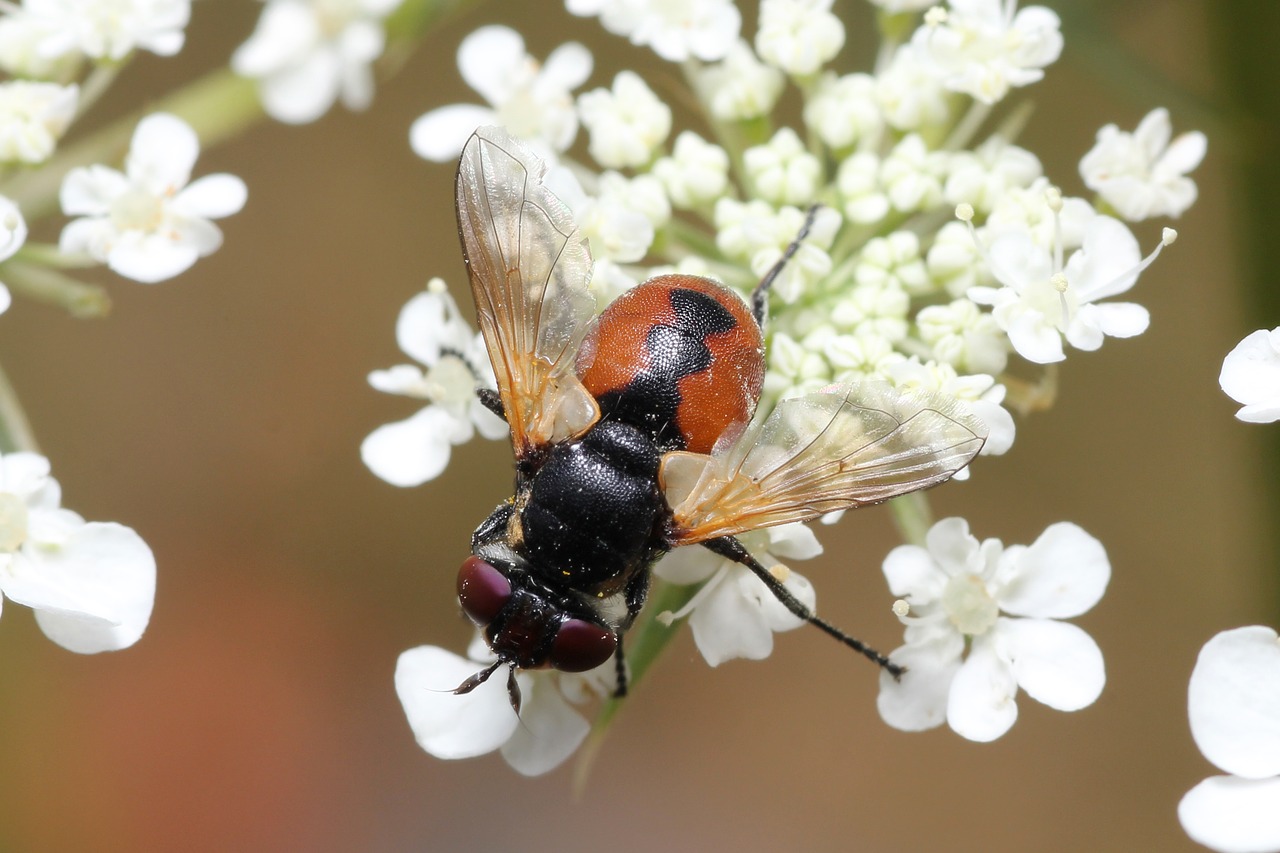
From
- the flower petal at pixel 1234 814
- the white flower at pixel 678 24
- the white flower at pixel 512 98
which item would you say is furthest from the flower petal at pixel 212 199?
the flower petal at pixel 1234 814

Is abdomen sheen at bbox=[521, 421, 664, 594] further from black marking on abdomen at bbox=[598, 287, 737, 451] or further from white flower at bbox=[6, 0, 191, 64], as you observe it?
white flower at bbox=[6, 0, 191, 64]

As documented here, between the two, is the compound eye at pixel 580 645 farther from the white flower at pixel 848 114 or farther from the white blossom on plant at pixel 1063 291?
the white flower at pixel 848 114

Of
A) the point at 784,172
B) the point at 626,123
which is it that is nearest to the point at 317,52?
the point at 626,123

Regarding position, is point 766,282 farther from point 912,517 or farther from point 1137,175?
point 1137,175

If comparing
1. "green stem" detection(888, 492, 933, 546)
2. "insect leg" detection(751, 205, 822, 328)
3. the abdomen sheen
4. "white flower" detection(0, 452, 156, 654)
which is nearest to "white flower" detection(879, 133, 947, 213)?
"insect leg" detection(751, 205, 822, 328)

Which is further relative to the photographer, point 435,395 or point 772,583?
point 435,395

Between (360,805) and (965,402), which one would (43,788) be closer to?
(360,805)
